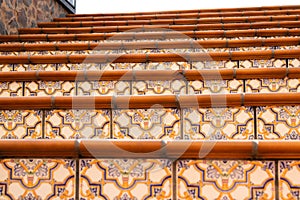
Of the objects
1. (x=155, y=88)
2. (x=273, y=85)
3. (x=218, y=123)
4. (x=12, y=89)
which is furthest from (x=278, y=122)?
(x=12, y=89)

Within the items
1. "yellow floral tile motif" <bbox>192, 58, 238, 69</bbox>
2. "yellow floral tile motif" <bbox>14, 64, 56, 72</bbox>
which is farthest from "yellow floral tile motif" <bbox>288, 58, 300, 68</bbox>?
"yellow floral tile motif" <bbox>14, 64, 56, 72</bbox>

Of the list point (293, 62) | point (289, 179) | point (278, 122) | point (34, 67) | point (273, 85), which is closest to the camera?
point (289, 179)

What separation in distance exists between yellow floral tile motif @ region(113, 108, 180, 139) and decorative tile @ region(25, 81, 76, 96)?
1.05 feet

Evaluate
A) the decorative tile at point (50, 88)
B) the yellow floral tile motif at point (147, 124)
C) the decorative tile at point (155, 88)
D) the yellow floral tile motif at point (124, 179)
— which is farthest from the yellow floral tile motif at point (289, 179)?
the decorative tile at point (50, 88)

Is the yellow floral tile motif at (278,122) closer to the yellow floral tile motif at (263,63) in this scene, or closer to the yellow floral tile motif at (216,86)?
the yellow floral tile motif at (216,86)

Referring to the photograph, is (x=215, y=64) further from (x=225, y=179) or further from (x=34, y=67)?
(x=225, y=179)

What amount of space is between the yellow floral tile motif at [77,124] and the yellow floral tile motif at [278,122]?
39cm

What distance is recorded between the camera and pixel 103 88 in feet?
4.18

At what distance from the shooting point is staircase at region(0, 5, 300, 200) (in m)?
0.70

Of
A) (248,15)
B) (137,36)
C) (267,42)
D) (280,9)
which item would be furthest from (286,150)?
(280,9)

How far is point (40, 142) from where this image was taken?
737 millimetres

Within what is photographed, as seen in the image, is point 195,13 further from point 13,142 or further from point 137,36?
point 13,142

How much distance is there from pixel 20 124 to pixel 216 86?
605 millimetres

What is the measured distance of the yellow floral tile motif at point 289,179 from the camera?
67cm
